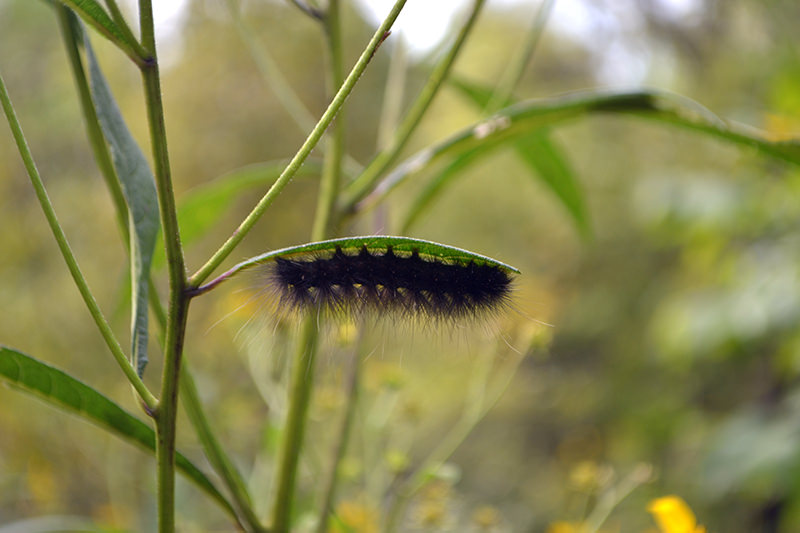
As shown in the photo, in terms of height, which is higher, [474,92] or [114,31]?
[474,92]

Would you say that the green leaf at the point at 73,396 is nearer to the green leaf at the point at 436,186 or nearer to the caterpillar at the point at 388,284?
the caterpillar at the point at 388,284

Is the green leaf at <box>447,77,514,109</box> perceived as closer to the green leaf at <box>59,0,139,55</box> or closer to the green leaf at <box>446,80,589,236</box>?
the green leaf at <box>446,80,589,236</box>

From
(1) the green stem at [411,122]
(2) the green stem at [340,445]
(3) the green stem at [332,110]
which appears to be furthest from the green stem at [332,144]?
(3) the green stem at [332,110]

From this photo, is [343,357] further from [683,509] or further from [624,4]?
[624,4]

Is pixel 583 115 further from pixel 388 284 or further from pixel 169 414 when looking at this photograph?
pixel 169 414

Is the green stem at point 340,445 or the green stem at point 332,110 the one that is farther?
the green stem at point 340,445

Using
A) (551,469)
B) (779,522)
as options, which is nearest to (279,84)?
(779,522)

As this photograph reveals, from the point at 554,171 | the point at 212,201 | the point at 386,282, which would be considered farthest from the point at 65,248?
the point at 554,171
